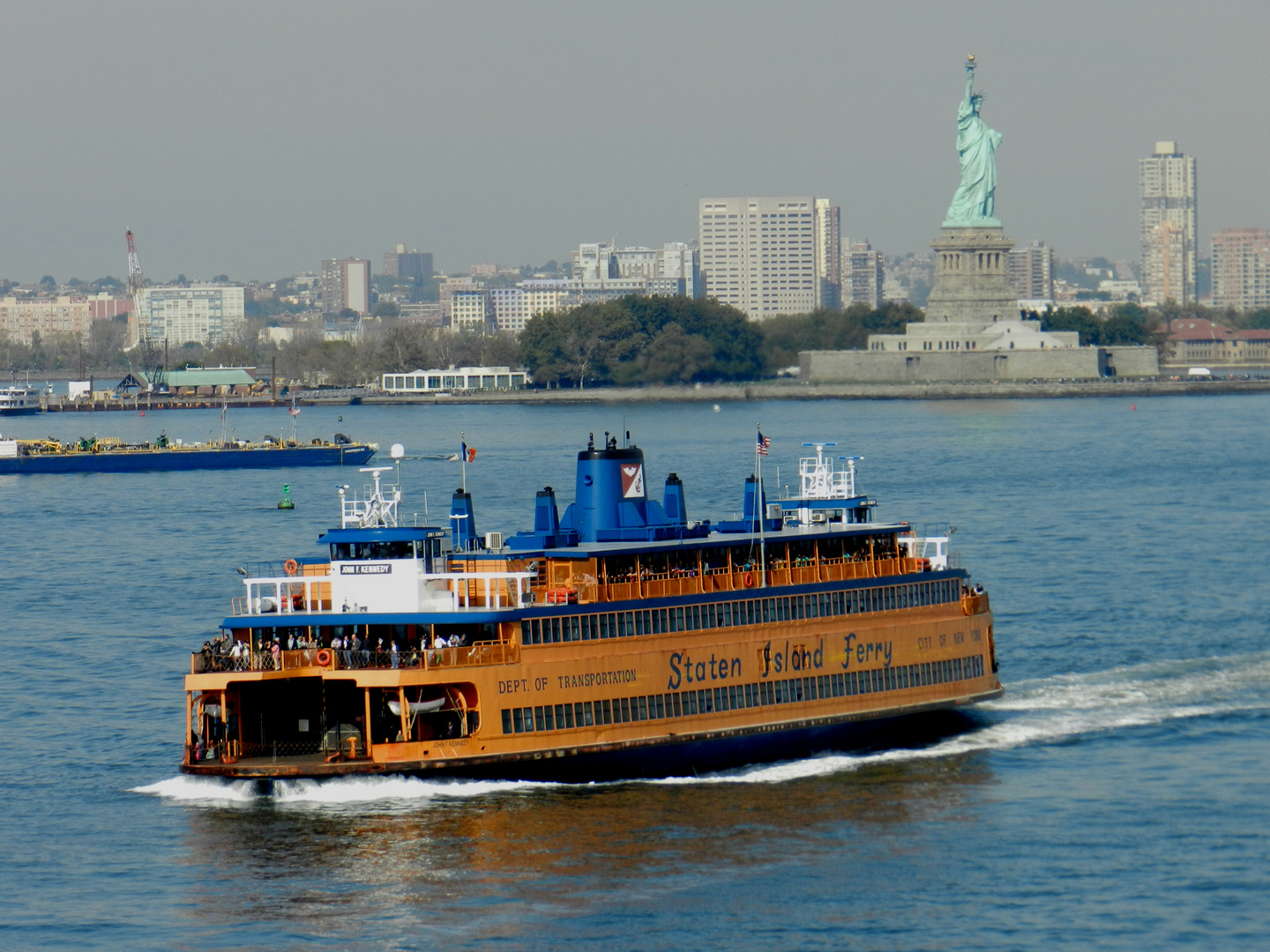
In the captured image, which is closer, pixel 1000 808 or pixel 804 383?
pixel 1000 808

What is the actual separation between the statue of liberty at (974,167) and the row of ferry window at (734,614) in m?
143

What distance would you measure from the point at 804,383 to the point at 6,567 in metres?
134

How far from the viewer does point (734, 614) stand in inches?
1294

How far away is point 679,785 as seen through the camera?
31469 millimetres

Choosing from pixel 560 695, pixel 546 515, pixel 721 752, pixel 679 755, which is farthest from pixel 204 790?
pixel 721 752

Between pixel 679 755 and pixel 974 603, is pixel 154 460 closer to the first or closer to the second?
pixel 974 603

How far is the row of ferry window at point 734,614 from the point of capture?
30797 mm

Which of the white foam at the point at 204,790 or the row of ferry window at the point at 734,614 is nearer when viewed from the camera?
A: the white foam at the point at 204,790

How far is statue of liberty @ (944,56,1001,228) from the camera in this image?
571 feet

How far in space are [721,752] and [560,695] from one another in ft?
10.5

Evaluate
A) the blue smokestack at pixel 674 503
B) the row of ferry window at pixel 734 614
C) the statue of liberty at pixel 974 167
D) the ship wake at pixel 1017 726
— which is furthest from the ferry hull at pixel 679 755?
the statue of liberty at pixel 974 167

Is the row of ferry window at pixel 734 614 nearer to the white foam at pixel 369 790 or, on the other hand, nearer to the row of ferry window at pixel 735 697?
the row of ferry window at pixel 735 697

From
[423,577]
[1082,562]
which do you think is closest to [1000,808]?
[423,577]

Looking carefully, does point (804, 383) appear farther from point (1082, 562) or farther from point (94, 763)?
point (94, 763)
